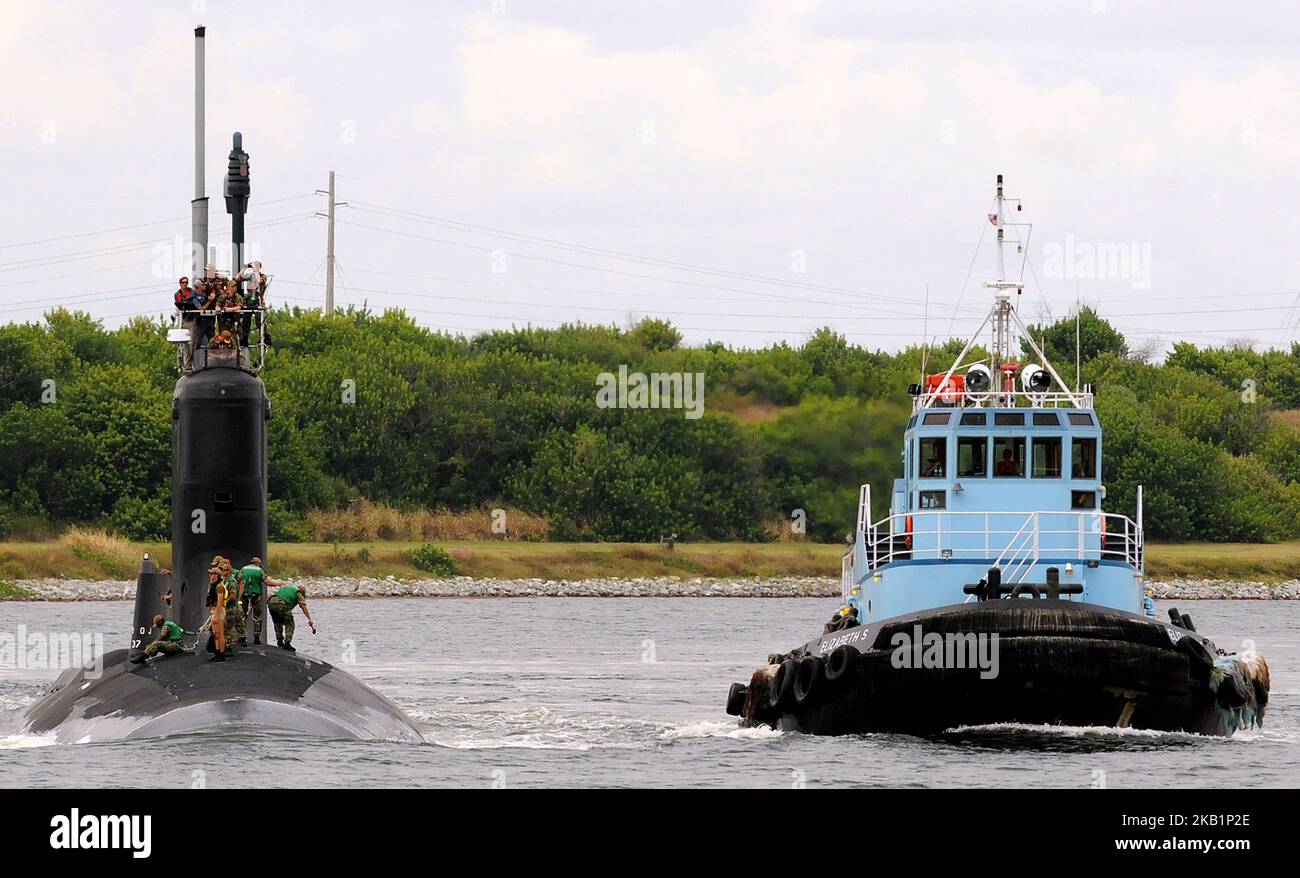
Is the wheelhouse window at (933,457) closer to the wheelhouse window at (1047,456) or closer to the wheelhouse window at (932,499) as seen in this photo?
the wheelhouse window at (932,499)

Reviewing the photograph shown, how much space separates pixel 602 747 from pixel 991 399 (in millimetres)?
10547

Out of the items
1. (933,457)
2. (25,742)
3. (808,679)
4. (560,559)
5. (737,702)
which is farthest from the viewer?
(560,559)

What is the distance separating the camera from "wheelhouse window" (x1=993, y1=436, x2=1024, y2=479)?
1601 inches

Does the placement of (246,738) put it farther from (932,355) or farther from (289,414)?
(289,414)

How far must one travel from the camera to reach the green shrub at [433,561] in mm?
107375

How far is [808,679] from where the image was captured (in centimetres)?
3897

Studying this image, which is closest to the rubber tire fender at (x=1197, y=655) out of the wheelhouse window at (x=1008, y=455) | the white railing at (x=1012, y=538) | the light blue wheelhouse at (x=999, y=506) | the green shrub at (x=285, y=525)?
the light blue wheelhouse at (x=999, y=506)

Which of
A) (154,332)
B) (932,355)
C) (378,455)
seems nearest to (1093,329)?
(932,355)

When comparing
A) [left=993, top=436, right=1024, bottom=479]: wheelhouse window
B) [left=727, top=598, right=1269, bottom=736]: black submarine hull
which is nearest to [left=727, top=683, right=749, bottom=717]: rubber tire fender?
[left=727, top=598, right=1269, bottom=736]: black submarine hull

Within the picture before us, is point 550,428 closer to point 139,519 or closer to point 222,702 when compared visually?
point 139,519

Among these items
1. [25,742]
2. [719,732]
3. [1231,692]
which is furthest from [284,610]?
[1231,692]

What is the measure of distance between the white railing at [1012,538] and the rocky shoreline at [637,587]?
63.9 m

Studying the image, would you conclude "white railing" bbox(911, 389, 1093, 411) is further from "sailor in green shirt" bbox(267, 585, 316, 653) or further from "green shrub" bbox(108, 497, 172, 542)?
"green shrub" bbox(108, 497, 172, 542)

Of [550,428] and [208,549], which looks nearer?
[208,549]
